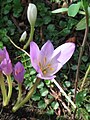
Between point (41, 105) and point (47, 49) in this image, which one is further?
point (41, 105)

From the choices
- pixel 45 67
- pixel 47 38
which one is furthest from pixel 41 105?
pixel 47 38

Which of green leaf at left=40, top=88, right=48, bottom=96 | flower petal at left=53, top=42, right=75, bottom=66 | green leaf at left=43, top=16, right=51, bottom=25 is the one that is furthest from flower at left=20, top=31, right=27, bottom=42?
flower petal at left=53, top=42, right=75, bottom=66

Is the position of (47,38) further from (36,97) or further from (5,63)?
(5,63)

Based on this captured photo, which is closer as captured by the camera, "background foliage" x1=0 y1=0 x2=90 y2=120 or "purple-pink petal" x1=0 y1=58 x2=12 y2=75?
"purple-pink petal" x1=0 y1=58 x2=12 y2=75

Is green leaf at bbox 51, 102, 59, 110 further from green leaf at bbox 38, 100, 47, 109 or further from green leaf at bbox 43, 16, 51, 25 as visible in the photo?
green leaf at bbox 43, 16, 51, 25

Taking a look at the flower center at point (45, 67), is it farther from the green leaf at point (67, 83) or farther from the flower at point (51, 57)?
the green leaf at point (67, 83)

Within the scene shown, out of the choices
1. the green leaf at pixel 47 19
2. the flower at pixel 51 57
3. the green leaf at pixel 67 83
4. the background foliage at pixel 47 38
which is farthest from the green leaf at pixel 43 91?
the green leaf at pixel 47 19

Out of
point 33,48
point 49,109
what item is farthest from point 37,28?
point 33,48

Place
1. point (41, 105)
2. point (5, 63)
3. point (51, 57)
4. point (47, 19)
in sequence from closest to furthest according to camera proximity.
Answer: point (5, 63) → point (51, 57) → point (41, 105) → point (47, 19)
